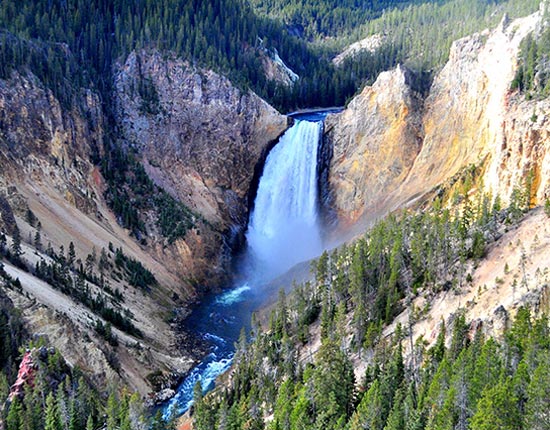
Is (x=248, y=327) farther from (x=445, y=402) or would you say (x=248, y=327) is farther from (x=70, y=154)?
(x=445, y=402)

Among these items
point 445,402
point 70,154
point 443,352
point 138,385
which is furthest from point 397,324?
point 70,154

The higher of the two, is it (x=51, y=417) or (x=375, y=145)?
(x=51, y=417)

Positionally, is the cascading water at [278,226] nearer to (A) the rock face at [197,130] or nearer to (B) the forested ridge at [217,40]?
(A) the rock face at [197,130]

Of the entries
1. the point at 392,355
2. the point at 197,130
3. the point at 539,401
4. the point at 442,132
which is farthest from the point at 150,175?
the point at 539,401

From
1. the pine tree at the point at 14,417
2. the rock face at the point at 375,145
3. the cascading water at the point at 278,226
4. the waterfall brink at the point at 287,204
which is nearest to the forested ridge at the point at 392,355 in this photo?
the cascading water at the point at 278,226

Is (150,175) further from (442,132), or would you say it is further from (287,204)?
Answer: (442,132)

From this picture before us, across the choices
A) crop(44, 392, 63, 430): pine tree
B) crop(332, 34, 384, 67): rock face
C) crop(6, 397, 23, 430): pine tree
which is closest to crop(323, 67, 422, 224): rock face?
crop(44, 392, 63, 430): pine tree

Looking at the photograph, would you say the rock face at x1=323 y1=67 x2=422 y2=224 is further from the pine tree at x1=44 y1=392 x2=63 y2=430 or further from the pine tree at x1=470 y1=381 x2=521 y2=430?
the pine tree at x1=470 y1=381 x2=521 y2=430
